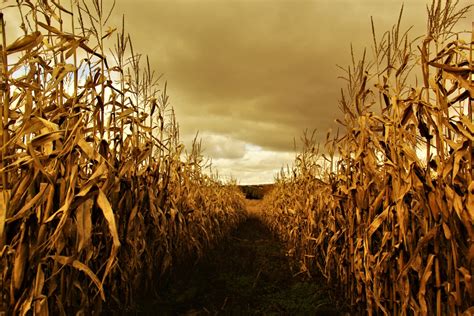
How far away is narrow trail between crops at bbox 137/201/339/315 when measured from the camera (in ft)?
13.5

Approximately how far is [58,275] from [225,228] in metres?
8.17

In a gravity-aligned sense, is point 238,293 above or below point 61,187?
below

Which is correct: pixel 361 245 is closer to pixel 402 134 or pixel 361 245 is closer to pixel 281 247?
pixel 402 134

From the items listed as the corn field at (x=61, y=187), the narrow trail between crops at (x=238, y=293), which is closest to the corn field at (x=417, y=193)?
the narrow trail between crops at (x=238, y=293)

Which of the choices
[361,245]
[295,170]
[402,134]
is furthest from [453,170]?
[295,170]

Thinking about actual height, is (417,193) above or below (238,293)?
above

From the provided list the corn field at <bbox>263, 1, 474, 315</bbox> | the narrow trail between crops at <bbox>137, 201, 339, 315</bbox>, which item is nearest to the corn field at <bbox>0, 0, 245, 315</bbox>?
the narrow trail between crops at <bbox>137, 201, 339, 315</bbox>

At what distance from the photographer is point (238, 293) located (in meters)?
4.76

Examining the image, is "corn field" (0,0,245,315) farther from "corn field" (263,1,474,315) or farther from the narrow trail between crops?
"corn field" (263,1,474,315)

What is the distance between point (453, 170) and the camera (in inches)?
97.1

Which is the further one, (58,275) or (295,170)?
(295,170)

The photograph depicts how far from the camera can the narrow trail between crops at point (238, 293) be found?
4.12 m

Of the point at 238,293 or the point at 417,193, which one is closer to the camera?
the point at 417,193

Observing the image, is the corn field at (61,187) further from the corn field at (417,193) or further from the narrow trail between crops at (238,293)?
the corn field at (417,193)
